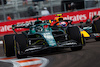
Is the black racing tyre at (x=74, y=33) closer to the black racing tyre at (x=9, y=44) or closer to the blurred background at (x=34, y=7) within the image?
the black racing tyre at (x=9, y=44)

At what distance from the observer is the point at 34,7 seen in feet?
59.6

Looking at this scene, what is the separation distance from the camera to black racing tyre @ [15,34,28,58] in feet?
25.0

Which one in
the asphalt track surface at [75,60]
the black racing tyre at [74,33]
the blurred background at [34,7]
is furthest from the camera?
the blurred background at [34,7]

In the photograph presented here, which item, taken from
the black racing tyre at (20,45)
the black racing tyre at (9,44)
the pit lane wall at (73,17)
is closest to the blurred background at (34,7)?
the pit lane wall at (73,17)

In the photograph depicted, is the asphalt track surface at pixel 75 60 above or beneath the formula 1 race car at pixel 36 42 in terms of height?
beneath

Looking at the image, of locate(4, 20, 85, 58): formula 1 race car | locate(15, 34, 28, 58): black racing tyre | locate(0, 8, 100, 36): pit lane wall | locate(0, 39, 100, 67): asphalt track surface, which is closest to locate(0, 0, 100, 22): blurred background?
locate(0, 8, 100, 36): pit lane wall

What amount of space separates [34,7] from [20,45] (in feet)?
35.0

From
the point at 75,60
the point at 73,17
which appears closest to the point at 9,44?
the point at 75,60

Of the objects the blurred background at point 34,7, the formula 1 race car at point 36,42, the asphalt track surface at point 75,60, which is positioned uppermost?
the blurred background at point 34,7

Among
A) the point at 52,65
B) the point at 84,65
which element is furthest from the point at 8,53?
the point at 84,65

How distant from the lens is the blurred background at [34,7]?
59.6ft

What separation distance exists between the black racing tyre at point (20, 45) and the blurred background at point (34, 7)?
10.5m

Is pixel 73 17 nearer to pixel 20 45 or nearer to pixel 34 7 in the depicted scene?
pixel 34 7

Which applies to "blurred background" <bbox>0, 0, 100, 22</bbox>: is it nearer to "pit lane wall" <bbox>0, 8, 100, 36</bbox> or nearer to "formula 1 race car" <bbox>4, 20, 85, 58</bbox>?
"pit lane wall" <bbox>0, 8, 100, 36</bbox>
